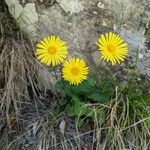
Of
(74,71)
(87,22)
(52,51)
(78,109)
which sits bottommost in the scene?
(78,109)

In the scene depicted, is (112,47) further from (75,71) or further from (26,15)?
(26,15)

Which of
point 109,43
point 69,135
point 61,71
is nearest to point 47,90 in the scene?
point 61,71

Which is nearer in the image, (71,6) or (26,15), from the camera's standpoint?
(71,6)

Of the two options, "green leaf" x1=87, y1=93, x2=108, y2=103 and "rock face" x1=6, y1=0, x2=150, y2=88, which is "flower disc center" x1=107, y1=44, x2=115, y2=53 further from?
"green leaf" x1=87, y1=93, x2=108, y2=103

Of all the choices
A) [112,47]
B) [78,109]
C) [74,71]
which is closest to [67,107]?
[78,109]

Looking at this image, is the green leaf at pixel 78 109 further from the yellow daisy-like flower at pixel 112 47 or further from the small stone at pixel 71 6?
the small stone at pixel 71 6

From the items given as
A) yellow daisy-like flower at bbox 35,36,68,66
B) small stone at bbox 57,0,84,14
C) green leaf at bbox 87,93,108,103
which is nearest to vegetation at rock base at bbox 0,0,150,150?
green leaf at bbox 87,93,108,103

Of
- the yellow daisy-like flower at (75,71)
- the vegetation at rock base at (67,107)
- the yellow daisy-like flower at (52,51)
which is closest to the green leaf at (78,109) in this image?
the vegetation at rock base at (67,107)

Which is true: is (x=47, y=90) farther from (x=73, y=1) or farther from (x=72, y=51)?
(x=73, y=1)
